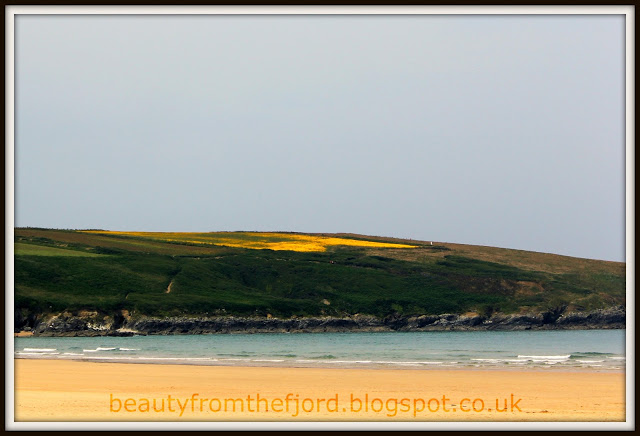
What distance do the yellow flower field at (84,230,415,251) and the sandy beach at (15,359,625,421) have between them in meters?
99.6

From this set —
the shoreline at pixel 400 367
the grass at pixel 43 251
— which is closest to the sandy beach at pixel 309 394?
the shoreline at pixel 400 367

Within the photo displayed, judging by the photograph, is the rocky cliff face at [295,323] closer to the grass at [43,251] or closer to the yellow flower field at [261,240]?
the grass at [43,251]

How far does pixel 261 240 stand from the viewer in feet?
481

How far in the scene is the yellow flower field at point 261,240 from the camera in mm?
139250

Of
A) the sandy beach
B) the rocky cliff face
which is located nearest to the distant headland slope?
the rocky cliff face

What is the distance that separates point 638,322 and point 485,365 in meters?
26.7

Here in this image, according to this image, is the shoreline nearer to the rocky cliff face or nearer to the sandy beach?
the sandy beach

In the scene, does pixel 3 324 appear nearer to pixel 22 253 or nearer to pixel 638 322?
pixel 638 322

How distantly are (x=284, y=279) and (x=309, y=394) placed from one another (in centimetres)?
8727

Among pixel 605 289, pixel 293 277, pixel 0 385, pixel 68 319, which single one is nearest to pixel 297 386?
pixel 0 385

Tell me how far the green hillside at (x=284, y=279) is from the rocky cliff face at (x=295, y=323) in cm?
159

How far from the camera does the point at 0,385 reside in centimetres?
1711

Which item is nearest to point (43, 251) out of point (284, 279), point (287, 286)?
point (284, 279)

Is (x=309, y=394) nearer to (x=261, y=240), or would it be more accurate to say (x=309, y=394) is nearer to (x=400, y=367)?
(x=400, y=367)
